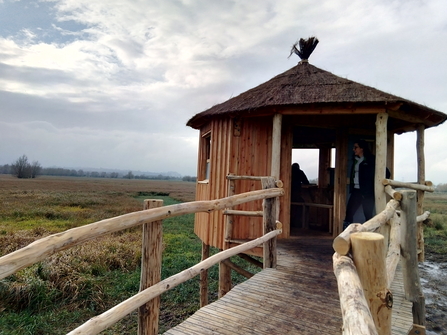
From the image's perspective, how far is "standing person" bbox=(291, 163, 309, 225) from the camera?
8.57 metres

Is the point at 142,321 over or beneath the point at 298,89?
beneath

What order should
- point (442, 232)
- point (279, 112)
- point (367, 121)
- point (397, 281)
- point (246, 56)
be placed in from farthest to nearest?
point (442, 232)
point (246, 56)
point (367, 121)
point (279, 112)
point (397, 281)

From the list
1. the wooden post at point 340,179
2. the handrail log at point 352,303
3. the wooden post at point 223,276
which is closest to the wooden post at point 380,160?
the wooden post at point 340,179

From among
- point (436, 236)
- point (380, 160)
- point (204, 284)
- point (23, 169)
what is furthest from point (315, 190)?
point (23, 169)

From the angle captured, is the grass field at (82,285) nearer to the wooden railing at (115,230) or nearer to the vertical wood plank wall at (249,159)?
the vertical wood plank wall at (249,159)

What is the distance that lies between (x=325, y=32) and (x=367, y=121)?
3212mm

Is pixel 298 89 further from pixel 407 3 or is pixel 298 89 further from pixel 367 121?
pixel 407 3

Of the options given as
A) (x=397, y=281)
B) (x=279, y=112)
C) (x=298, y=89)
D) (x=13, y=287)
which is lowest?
(x=13, y=287)

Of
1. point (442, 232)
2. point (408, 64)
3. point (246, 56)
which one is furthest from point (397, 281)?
point (442, 232)

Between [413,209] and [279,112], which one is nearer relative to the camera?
[413,209]

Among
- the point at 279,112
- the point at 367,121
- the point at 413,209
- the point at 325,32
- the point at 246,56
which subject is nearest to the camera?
the point at 413,209

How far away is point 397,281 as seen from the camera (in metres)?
3.98

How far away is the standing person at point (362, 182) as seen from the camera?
5.87 metres

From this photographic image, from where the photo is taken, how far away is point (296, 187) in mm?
8672
